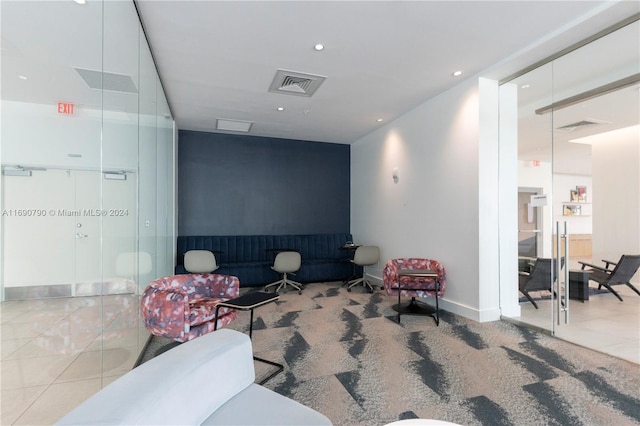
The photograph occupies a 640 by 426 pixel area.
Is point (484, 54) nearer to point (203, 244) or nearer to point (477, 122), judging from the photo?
point (477, 122)

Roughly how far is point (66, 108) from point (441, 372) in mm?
3521

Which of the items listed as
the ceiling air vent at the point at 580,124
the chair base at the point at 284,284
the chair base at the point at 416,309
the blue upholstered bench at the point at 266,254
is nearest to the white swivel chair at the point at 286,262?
the chair base at the point at 284,284

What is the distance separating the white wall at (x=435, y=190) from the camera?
4.17 meters

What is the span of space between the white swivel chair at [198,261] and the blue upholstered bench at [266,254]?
671 millimetres

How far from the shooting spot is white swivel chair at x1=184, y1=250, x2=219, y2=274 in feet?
17.6

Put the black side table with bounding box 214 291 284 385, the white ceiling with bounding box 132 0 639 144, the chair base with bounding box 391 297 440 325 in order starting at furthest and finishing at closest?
the chair base with bounding box 391 297 440 325
the white ceiling with bounding box 132 0 639 144
the black side table with bounding box 214 291 284 385

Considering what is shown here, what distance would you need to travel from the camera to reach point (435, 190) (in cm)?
484

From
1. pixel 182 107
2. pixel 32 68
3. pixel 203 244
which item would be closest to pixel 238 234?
pixel 203 244

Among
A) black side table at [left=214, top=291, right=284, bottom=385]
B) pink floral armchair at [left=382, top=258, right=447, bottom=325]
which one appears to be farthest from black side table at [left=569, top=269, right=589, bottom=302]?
black side table at [left=214, top=291, right=284, bottom=385]

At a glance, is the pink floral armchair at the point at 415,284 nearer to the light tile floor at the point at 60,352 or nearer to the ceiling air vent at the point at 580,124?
the light tile floor at the point at 60,352

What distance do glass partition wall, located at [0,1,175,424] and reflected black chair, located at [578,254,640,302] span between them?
5.19m

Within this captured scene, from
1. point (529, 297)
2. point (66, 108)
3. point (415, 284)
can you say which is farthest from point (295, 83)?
point (529, 297)

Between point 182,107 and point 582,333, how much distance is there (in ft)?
21.7

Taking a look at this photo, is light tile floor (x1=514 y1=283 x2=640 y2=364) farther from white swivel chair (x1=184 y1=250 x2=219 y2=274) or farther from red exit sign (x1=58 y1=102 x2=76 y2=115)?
red exit sign (x1=58 y1=102 x2=76 y2=115)
